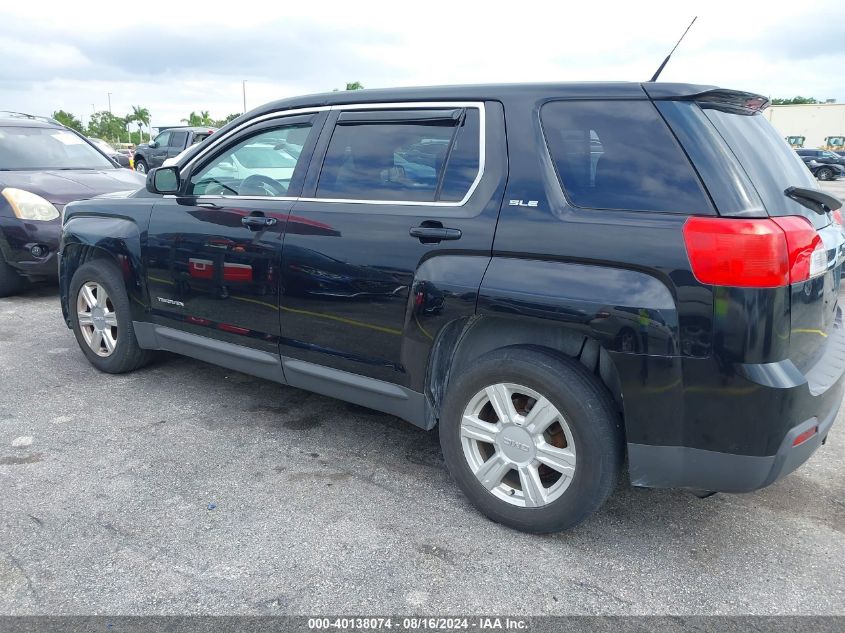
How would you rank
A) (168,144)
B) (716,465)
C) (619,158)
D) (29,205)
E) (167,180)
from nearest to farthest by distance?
(716,465) → (619,158) → (167,180) → (29,205) → (168,144)

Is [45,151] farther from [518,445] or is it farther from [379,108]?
[518,445]

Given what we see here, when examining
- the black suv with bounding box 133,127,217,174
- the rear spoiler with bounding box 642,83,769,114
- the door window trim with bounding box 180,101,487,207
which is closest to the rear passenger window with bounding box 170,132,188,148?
the black suv with bounding box 133,127,217,174

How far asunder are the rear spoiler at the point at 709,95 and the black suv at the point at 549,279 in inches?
0.6

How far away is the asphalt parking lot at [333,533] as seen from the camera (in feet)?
7.95

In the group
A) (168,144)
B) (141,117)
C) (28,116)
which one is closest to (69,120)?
(141,117)

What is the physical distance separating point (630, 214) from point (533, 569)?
1.38 m

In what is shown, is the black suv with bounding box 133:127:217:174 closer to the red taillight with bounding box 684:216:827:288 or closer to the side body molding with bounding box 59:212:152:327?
the side body molding with bounding box 59:212:152:327

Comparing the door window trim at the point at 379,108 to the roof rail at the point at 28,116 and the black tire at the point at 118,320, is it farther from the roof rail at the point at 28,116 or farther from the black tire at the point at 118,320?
the roof rail at the point at 28,116

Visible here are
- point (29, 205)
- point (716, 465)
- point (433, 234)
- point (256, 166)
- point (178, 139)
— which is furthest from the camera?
point (178, 139)

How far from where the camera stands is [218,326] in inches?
152

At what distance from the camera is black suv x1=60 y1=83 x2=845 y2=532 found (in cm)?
233

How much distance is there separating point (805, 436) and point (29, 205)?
22.4 ft

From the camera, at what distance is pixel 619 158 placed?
2.54 metres

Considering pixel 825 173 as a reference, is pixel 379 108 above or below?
below
